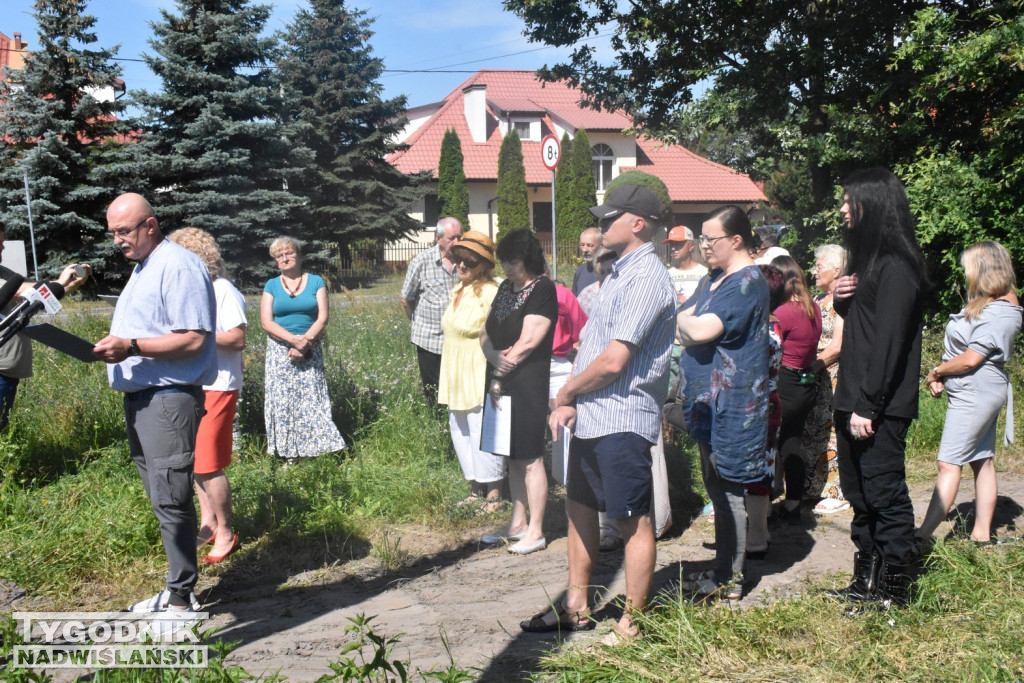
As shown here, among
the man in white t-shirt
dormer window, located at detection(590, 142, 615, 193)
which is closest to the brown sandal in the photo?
the man in white t-shirt

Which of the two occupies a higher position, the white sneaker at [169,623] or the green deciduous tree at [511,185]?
the green deciduous tree at [511,185]

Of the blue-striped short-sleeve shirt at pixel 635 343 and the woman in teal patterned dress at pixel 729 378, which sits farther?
the woman in teal patterned dress at pixel 729 378

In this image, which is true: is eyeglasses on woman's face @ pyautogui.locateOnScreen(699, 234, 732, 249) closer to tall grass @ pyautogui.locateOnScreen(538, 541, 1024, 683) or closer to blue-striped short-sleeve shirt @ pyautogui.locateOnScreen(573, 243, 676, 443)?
blue-striped short-sleeve shirt @ pyautogui.locateOnScreen(573, 243, 676, 443)

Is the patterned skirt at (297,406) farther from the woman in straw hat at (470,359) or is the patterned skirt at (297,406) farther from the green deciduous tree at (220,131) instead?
the green deciduous tree at (220,131)

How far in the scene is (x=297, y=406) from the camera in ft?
20.5

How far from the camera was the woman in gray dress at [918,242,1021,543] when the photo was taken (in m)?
4.72

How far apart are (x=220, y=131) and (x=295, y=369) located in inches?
683

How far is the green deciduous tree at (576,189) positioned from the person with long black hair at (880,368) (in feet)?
102

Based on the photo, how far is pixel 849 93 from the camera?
1171 cm

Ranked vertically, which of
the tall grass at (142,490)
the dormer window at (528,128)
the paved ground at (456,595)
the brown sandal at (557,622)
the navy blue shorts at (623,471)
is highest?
the dormer window at (528,128)

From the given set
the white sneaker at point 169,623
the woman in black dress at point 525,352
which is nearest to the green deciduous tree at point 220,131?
the woman in black dress at point 525,352

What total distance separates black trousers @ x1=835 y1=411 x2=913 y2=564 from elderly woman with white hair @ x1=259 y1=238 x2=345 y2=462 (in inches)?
145

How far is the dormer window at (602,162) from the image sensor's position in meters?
39.2

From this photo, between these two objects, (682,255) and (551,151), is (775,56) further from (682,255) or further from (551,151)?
(682,255)
